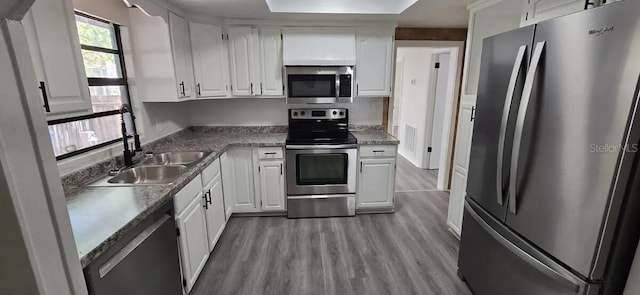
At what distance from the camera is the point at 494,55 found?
1639 millimetres

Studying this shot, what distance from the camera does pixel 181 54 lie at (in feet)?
8.50

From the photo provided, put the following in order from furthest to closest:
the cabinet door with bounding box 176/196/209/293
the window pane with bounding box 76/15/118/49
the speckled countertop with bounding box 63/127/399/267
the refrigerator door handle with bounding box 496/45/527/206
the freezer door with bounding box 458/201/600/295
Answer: the window pane with bounding box 76/15/118/49
the cabinet door with bounding box 176/196/209/293
the refrigerator door handle with bounding box 496/45/527/206
the freezer door with bounding box 458/201/600/295
the speckled countertop with bounding box 63/127/399/267

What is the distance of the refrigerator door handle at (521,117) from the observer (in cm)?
124

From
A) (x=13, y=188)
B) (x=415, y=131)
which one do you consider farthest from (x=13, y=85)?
(x=415, y=131)

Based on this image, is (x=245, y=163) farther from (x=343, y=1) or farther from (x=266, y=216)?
(x=343, y=1)

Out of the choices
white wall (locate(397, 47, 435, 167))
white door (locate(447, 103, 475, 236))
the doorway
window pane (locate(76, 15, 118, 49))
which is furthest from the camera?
white wall (locate(397, 47, 435, 167))

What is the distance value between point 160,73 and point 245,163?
1152 mm

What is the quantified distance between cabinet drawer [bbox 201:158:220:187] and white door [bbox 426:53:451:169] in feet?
11.1

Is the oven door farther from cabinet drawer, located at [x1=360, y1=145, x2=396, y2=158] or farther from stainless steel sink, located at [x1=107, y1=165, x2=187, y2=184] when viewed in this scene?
stainless steel sink, located at [x1=107, y1=165, x2=187, y2=184]

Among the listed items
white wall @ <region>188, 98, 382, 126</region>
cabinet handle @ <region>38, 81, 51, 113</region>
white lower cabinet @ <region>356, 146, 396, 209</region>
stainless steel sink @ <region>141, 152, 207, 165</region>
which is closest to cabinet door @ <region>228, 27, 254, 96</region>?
white wall @ <region>188, 98, 382, 126</region>

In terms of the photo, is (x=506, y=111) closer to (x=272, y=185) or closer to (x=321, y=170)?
(x=321, y=170)

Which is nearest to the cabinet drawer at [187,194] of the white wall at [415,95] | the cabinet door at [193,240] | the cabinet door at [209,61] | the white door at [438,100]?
the cabinet door at [193,240]

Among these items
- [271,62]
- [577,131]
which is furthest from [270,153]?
[577,131]

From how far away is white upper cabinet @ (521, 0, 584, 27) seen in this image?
4.66 feet
